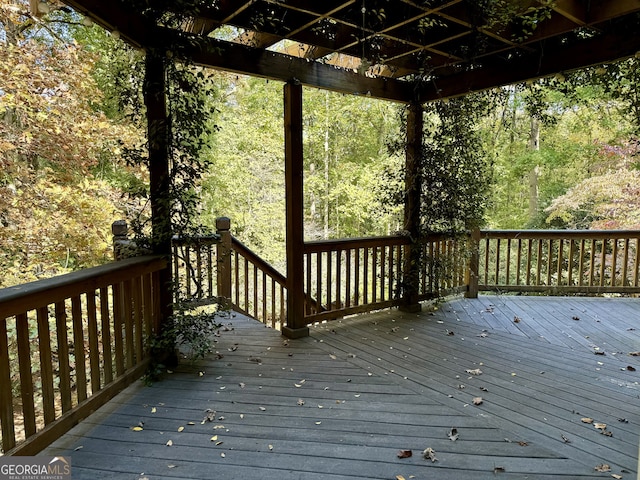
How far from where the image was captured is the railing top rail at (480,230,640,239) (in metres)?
5.00

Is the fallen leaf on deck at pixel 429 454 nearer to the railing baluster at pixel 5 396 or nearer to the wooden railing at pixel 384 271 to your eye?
the railing baluster at pixel 5 396

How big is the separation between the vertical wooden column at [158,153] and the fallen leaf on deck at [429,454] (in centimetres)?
206

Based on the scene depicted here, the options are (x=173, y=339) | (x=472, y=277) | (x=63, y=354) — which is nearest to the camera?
(x=63, y=354)

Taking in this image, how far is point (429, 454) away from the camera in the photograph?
202 centimetres

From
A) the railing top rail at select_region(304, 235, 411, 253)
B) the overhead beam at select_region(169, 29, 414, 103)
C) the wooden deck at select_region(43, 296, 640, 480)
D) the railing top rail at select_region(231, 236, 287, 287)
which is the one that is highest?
the overhead beam at select_region(169, 29, 414, 103)

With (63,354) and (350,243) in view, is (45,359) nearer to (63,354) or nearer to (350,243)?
(63,354)

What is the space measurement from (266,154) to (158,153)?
775 centimetres

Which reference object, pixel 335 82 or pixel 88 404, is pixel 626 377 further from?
pixel 88 404

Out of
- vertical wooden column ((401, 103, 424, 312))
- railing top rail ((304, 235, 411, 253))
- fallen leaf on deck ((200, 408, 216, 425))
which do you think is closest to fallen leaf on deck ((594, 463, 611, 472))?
fallen leaf on deck ((200, 408, 216, 425))

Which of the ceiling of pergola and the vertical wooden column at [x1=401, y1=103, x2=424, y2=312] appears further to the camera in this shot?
the vertical wooden column at [x1=401, y1=103, x2=424, y2=312]

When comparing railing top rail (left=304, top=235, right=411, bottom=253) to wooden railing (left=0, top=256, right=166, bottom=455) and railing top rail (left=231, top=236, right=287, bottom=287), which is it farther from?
wooden railing (left=0, top=256, right=166, bottom=455)

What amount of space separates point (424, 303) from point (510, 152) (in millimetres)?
7853

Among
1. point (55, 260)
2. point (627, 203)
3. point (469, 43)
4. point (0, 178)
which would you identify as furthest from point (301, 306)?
point (627, 203)

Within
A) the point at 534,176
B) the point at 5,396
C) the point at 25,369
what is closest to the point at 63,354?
the point at 25,369
